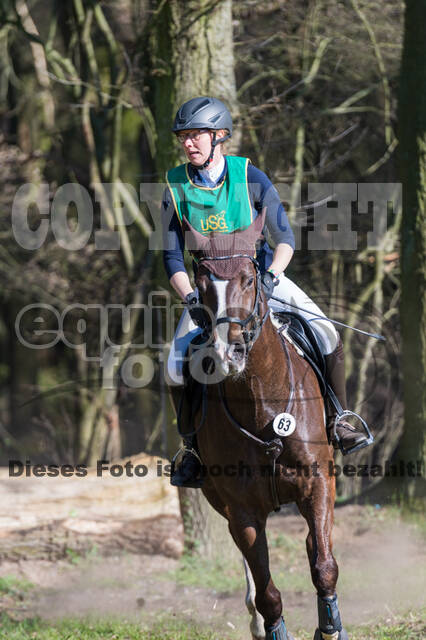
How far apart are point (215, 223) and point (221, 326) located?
107 cm

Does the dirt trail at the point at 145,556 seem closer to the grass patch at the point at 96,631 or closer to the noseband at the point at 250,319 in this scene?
the grass patch at the point at 96,631

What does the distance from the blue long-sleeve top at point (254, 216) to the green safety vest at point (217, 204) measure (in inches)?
2.1

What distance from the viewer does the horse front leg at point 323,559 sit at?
4.21 m

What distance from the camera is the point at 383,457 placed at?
A: 440 inches

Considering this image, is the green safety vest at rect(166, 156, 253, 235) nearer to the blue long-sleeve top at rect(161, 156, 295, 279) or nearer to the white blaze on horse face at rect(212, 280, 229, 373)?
the blue long-sleeve top at rect(161, 156, 295, 279)

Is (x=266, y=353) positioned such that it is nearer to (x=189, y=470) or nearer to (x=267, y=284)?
(x=267, y=284)

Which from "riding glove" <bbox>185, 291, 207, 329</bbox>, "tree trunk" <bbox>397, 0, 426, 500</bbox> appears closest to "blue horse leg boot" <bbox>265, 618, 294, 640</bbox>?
"riding glove" <bbox>185, 291, 207, 329</bbox>

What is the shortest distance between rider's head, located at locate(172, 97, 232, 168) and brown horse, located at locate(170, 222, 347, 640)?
99 cm

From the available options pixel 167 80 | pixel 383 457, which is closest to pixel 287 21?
pixel 167 80

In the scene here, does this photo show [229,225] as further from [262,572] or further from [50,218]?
[50,218]

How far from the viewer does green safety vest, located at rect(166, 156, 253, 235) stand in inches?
180

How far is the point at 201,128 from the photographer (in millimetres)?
4605

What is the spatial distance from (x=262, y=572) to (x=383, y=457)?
7116mm

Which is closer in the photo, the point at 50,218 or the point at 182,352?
the point at 182,352
